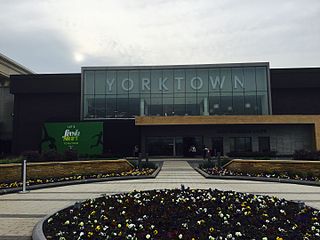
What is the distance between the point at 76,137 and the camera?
36094 mm

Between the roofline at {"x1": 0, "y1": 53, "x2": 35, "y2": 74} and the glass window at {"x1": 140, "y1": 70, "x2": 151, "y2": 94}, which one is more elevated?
the roofline at {"x1": 0, "y1": 53, "x2": 35, "y2": 74}

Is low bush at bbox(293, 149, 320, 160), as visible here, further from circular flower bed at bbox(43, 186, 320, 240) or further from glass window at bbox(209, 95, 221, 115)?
glass window at bbox(209, 95, 221, 115)

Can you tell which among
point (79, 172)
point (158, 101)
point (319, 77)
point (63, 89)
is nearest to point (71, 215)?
point (79, 172)

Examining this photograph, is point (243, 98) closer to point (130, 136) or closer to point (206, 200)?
point (130, 136)

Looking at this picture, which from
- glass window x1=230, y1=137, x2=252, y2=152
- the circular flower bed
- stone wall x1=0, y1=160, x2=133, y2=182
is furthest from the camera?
glass window x1=230, y1=137, x2=252, y2=152

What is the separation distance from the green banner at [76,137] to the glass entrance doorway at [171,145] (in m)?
6.69

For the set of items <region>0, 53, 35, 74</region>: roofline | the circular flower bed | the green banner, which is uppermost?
<region>0, 53, 35, 74</region>: roofline

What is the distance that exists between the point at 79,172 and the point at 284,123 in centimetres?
2576

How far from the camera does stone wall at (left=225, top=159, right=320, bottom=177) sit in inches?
615

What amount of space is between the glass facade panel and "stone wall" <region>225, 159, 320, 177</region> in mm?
19828

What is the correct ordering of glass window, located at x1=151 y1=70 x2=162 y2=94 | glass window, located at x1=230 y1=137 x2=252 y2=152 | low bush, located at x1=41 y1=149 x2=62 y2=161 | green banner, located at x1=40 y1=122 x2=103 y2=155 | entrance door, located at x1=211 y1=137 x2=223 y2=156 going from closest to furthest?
low bush, located at x1=41 y1=149 x2=62 y2=161 → green banner, located at x1=40 y1=122 x2=103 y2=155 → glass window, located at x1=230 y1=137 x2=252 y2=152 → entrance door, located at x1=211 y1=137 x2=223 y2=156 → glass window, located at x1=151 y1=70 x2=162 y2=94

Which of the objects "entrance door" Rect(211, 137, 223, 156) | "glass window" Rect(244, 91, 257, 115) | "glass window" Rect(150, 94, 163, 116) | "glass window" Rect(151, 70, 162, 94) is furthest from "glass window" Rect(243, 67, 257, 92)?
"glass window" Rect(150, 94, 163, 116)

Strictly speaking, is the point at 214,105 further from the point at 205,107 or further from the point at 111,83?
the point at 111,83

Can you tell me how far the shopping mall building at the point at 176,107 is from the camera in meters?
36.4
